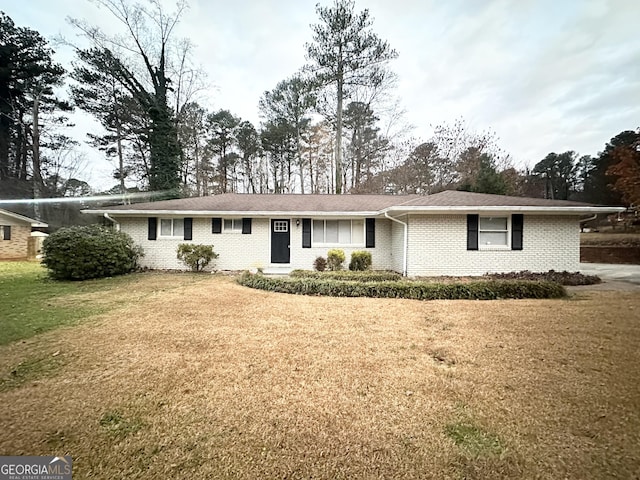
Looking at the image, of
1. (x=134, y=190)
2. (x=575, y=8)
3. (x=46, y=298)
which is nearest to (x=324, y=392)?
(x=46, y=298)

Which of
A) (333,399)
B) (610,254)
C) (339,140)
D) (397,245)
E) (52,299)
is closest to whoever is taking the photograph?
(333,399)

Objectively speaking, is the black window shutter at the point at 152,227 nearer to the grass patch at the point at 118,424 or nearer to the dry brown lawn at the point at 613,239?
the grass patch at the point at 118,424

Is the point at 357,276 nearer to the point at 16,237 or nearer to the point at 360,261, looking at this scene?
the point at 360,261

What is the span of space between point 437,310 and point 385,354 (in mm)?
2724

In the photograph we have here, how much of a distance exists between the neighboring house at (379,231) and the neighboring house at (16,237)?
35.6 ft

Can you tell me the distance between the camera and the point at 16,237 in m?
17.6

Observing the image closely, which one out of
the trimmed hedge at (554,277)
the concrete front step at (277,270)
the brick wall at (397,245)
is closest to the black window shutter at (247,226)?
the concrete front step at (277,270)

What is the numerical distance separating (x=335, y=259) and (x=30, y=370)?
8.56 m

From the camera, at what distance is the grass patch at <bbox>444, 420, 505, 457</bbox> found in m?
2.03

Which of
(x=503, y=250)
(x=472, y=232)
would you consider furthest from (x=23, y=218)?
(x=503, y=250)
